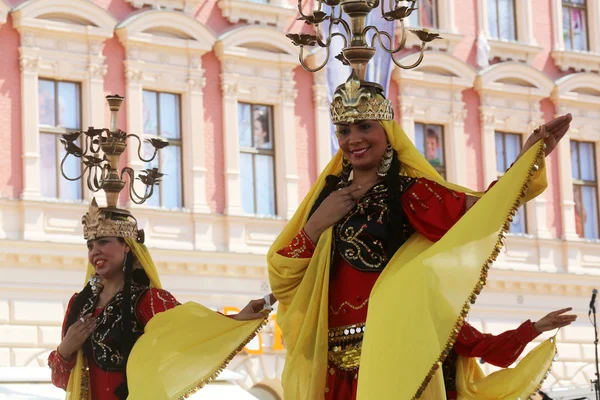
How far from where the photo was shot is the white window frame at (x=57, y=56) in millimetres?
20266

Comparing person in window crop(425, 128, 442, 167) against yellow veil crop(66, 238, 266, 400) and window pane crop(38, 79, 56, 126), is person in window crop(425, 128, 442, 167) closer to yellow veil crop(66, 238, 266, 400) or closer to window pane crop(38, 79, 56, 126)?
window pane crop(38, 79, 56, 126)

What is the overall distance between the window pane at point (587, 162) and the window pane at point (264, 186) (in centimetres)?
611

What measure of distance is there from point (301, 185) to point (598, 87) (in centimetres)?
631

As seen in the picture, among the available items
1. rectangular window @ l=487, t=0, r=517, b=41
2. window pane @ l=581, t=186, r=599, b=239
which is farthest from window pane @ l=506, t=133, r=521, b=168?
rectangular window @ l=487, t=0, r=517, b=41

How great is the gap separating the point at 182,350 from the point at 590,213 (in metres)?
18.2

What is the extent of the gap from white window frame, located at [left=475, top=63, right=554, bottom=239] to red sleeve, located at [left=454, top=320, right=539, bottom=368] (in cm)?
1769

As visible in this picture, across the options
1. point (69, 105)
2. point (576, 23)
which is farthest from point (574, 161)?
point (69, 105)

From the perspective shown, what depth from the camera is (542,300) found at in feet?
82.1

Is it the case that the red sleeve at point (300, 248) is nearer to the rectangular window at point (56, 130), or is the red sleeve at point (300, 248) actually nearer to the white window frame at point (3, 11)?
the rectangular window at point (56, 130)

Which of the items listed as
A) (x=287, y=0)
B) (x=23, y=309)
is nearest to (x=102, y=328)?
(x=23, y=309)

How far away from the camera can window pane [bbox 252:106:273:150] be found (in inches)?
893

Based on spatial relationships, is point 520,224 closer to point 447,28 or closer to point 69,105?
point 447,28

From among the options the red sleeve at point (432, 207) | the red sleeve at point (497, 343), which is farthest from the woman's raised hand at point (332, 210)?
the red sleeve at point (497, 343)

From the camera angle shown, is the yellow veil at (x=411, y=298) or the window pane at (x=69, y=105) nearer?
the yellow veil at (x=411, y=298)
